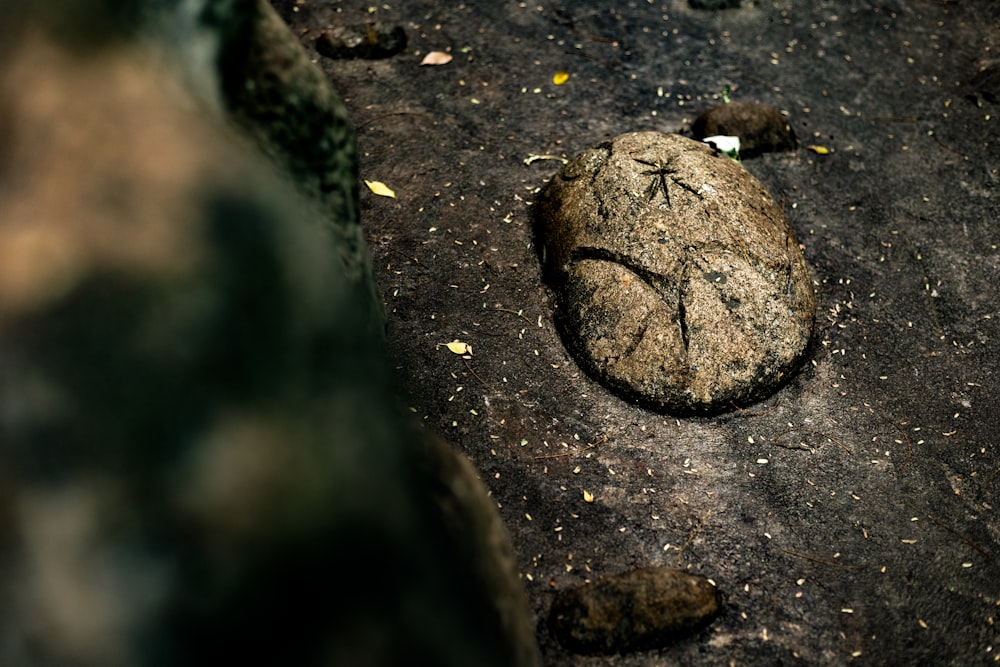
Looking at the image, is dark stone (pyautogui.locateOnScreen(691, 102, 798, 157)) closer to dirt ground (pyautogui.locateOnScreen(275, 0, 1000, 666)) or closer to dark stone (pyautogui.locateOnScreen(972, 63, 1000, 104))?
dirt ground (pyautogui.locateOnScreen(275, 0, 1000, 666))

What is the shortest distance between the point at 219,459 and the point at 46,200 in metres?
0.52

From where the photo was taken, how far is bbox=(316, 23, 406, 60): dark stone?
17.4 feet

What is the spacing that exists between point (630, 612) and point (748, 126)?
325 cm

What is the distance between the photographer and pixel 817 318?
411 centimetres

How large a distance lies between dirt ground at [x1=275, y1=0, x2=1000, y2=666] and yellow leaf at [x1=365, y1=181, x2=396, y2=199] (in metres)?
0.04

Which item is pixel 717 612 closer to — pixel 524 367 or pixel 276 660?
pixel 524 367

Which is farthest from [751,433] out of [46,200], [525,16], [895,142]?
[525,16]

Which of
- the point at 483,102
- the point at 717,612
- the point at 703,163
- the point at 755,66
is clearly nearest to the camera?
A: the point at 717,612

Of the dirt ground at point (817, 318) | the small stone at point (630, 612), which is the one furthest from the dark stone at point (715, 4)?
the small stone at point (630, 612)

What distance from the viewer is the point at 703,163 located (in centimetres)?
403

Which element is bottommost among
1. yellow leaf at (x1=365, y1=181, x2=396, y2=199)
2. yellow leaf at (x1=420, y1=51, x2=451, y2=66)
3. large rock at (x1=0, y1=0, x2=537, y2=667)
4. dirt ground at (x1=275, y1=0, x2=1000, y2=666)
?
dirt ground at (x1=275, y1=0, x2=1000, y2=666)

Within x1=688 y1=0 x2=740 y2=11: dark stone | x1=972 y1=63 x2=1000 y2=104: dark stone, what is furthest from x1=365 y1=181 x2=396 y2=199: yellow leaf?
x1=972 y1=63 x2=1000 y2=104: dark stone

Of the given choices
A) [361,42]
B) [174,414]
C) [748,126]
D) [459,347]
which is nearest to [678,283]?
[459,347]

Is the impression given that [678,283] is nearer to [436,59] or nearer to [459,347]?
[459,347]
